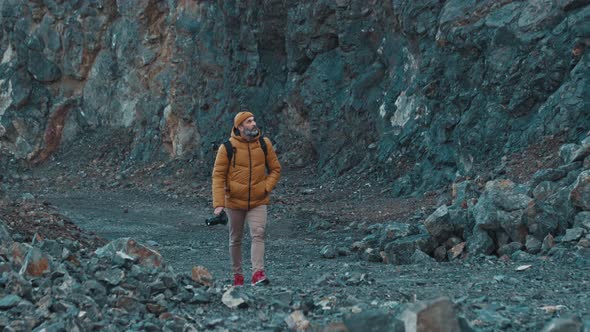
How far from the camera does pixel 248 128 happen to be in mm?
7738

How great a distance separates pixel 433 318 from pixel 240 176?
374cm

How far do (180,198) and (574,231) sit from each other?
13.8m

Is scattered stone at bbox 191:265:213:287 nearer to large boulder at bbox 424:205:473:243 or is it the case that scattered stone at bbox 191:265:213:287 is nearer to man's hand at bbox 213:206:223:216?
man's hand at bbox 213:206:223:216

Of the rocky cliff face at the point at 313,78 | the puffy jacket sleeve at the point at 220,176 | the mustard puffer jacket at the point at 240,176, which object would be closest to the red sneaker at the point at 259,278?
the mustard puffer jacket at the point at 240,176

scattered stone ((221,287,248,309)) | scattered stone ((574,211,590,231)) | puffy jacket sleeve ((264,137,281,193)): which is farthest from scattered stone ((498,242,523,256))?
scattered stone ((221,287,248,309))

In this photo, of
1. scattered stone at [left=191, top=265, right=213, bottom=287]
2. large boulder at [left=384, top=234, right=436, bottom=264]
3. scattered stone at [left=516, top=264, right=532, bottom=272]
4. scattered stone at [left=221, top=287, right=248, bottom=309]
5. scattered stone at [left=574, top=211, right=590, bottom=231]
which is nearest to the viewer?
scattered stone at [left=221, top=287, right=248, bottom=309]

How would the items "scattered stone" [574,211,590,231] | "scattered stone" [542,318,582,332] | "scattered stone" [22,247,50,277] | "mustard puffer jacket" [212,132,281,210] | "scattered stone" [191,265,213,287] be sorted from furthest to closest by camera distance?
1. "scattered stone" [574,211,590,231]
2. "mustard puffer jacket" [212,132,281,210]
3. "scattered stone" [191,265,213,287]
4. "scattered stone" [22,247,50,277]
5. "scattered stone" [542,318,582,332]

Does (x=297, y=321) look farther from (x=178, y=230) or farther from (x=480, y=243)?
(x=178, y=230)

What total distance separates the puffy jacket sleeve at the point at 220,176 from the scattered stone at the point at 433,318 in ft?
12.1

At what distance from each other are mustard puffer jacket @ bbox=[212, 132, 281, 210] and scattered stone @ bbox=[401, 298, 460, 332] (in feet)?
11.9

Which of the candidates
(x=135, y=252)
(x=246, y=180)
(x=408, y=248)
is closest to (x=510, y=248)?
(x=408, y=248)

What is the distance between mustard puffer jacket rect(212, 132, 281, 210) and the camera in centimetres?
782

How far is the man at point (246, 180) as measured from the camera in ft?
25.6

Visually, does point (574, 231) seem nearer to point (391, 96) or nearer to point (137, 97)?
point (391, 96)
